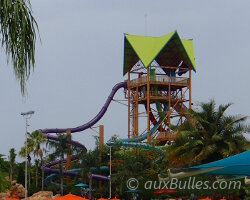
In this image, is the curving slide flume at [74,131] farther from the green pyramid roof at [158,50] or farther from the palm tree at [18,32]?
the palm tree at [18,32]

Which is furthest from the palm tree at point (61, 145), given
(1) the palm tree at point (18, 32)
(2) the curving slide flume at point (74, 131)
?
(1) the palm tree at point (18, 32)

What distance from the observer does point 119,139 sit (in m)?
73.8

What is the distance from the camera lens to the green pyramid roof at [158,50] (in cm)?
7069

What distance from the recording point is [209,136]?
29.2 metres

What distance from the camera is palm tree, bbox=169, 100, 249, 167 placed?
1132 inches

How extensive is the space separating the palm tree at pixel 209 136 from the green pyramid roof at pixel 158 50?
132 feet

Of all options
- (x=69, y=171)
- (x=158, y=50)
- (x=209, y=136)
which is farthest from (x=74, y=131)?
(x=209, y=136)

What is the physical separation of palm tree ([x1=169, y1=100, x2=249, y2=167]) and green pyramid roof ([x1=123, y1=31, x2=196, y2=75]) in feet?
132

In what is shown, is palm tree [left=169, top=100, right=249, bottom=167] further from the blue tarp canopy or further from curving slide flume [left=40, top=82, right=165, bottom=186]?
curving slide flume [left=40, top=82, right=165, bottom=186]

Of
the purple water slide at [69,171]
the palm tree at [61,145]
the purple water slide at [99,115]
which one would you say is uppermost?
the purple water slide at [99,115]

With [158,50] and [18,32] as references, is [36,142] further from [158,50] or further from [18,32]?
[18,32]

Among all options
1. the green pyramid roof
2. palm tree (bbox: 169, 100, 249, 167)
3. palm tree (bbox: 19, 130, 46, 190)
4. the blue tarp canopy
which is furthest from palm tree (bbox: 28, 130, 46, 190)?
the blue tarp canopy

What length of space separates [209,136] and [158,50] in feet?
137

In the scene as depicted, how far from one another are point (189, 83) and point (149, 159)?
13.0 m
